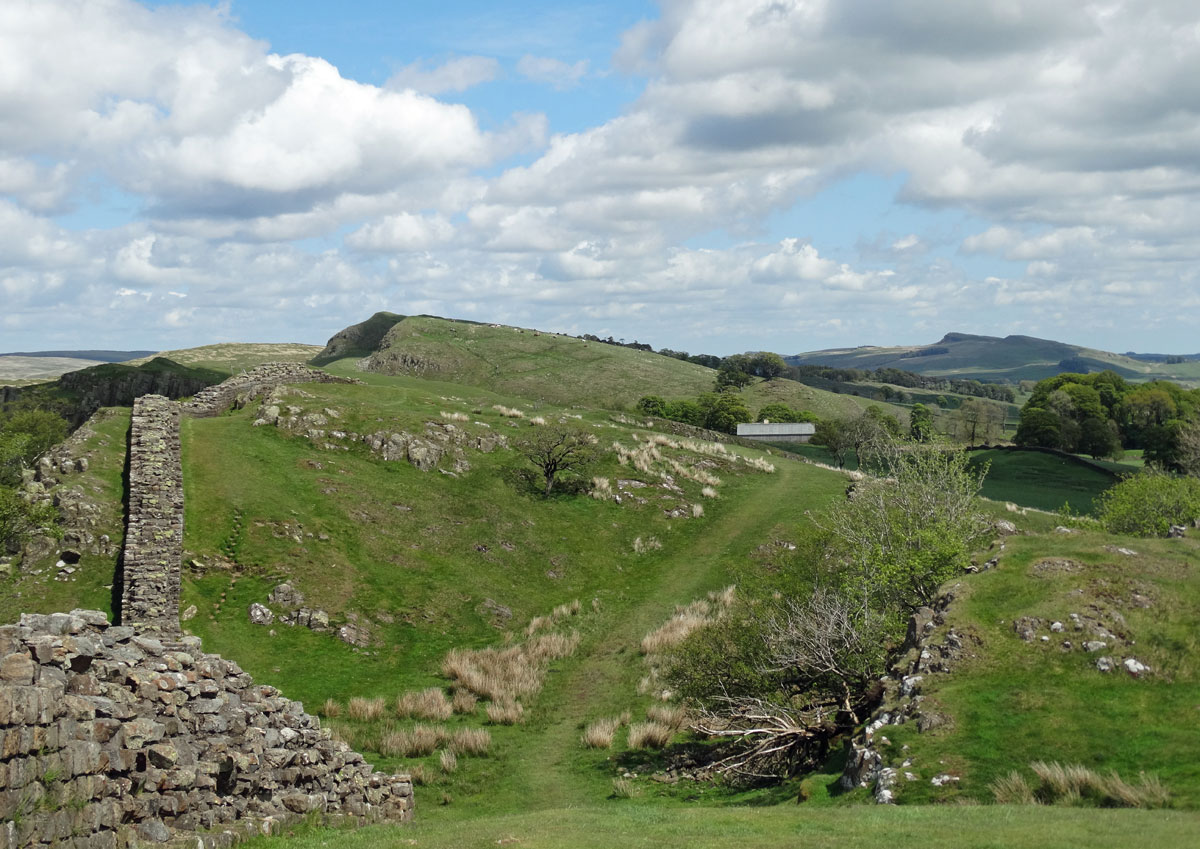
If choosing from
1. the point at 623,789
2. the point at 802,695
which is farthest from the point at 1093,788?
the point at 623,789

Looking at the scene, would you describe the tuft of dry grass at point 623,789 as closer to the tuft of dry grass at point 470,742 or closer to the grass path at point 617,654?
the grass path at point 617,654

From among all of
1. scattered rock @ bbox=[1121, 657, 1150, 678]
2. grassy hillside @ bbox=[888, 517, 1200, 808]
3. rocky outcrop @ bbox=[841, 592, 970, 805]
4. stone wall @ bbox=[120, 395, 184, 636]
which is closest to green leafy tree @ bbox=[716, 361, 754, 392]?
stone wall @ bbox=[120, 395, 184, 636]

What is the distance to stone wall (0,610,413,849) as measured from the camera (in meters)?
13.6

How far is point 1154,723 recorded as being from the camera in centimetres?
1916

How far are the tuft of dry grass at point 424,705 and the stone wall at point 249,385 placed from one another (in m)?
35.2

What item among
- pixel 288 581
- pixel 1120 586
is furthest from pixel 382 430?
pixel 1120 586

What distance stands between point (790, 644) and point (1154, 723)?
35.9 feet

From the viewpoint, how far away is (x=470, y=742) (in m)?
29.9

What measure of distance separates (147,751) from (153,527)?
26575mm

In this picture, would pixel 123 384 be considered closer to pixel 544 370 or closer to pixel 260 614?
pixel 544 370

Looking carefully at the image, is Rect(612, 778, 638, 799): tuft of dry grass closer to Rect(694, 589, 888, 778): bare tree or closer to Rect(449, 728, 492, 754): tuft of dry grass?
Rect(694, 589, 888, 778): bare tree

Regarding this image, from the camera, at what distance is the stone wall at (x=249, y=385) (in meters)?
61.6

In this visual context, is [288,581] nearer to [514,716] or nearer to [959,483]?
[514,716]

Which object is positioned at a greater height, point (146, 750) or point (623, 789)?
point (146, 750)
